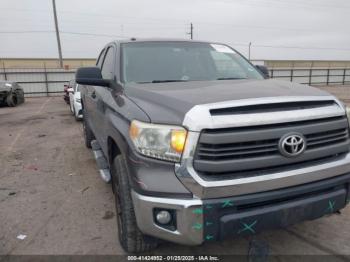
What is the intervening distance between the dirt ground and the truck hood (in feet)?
4.23

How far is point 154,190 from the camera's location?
204 centimetres

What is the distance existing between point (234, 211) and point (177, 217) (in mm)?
374

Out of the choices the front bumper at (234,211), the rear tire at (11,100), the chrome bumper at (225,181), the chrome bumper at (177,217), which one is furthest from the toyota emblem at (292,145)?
the rear tire at (11,100)

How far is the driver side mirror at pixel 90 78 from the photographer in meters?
3.15

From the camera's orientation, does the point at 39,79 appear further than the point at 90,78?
Yes

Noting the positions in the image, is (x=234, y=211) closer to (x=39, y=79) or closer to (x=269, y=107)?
(x=269, y=107)

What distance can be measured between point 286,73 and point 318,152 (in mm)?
27739

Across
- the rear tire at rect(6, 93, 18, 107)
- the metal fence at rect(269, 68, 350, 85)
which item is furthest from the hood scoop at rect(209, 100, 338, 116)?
the metal fence at rect(269, 68, 350, 85)

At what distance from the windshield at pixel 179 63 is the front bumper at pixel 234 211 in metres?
1.48

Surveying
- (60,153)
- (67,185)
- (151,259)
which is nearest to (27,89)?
(60,153)

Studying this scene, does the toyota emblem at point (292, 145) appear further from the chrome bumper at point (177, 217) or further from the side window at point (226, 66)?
the side window at point (226, 66)

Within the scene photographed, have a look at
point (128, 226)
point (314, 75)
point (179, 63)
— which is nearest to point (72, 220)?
point (128, 226)

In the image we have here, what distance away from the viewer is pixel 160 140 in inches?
82.1

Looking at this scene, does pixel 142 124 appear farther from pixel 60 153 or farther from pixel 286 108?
pixel 60 153
